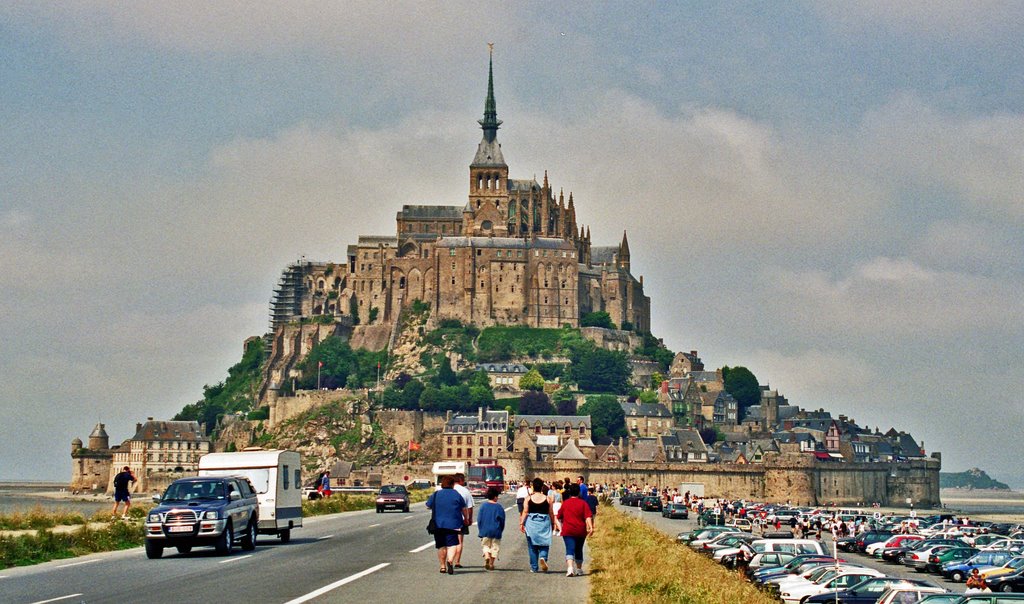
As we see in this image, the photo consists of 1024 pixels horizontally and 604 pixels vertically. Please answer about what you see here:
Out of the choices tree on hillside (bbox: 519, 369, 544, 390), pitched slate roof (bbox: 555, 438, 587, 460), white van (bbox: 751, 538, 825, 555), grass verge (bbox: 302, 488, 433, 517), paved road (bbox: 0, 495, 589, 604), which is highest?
tree on hillside (bbox: 519, 369, 544, 390)

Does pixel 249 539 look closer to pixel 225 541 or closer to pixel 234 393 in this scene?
pixel 225 541

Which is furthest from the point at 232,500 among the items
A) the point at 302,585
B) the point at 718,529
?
the point at 718,529

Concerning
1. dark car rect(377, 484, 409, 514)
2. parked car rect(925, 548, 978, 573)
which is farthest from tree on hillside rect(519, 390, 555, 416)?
parked car rect(925, 548, 978, 573)

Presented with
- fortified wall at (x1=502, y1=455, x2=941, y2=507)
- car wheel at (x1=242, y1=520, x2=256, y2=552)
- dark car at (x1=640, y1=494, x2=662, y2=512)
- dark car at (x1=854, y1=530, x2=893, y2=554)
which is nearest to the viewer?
car wheel at (x1=242, y1=520, x2=256, y2=552)

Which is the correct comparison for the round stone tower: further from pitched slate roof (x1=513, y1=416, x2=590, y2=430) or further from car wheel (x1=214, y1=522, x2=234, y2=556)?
car wheel (x1=214, y1=522, x2=234, y2=556)

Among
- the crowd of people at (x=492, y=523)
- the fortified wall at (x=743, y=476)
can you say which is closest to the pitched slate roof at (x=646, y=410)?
the fortified wall at (x=743, y=476)

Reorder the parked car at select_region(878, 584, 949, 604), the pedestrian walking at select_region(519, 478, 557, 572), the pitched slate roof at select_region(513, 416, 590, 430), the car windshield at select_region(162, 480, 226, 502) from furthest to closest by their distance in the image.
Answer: the pitched slate roof at select_region(513, 416, 590, 430), the car windshield at select_region(162, 480, 226, 502), the pedestrian walking at select_region(519, 478, 557, 572), the parked car at select_region(878, 584, 949, 604)

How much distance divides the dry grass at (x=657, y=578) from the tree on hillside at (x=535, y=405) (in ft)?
403

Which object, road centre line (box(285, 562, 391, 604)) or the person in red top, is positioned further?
the person in red top

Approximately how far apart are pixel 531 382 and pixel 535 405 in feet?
17.0

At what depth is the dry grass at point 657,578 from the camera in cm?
2130

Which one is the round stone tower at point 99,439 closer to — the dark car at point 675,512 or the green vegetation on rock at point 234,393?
the green vegetation on rock at point 234,393

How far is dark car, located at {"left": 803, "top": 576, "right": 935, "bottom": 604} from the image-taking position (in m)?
27.0

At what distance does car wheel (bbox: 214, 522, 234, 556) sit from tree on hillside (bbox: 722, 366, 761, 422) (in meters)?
150
